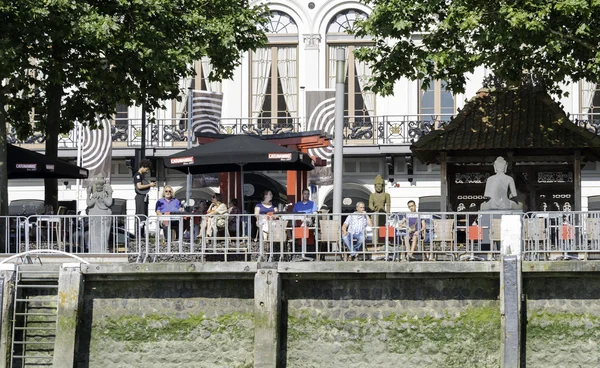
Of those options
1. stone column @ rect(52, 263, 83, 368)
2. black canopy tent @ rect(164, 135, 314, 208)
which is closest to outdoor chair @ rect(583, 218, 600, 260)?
black canopy tent @ rect(164, 135, 314, 208)

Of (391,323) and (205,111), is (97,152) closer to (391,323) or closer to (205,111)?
(205,111)

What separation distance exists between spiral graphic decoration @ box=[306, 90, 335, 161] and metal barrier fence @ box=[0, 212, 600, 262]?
35.6 ft

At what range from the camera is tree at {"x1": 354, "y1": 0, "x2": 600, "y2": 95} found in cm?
2647

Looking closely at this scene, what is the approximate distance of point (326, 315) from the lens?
2362 cm

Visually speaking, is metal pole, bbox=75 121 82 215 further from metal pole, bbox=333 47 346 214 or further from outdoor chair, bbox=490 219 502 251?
outdoor chair, bbox=490 219 502 251

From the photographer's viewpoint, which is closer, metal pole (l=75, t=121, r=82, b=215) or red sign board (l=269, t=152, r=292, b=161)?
red sign board (l=269, t=152, r=292, b=161)

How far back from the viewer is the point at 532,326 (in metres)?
23.3

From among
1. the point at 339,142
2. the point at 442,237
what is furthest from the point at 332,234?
the point at 339,142

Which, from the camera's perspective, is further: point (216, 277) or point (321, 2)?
point (321, 2)

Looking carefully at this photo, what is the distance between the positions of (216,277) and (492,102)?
9742 millimetres

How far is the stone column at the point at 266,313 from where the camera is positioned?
23031 mm

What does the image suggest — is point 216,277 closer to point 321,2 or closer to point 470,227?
point 470,227

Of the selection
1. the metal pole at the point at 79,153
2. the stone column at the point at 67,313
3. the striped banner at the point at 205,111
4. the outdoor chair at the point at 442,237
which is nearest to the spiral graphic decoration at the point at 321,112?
the striped banner at the point at 205,111

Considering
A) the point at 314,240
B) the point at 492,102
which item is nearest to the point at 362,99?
the point at 492,102
